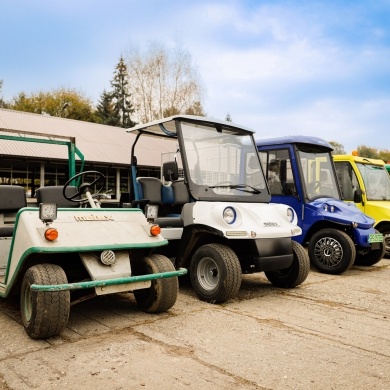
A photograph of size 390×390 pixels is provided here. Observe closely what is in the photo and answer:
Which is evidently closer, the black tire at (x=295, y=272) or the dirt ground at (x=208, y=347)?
the dirt ground at (x=208, y=347)

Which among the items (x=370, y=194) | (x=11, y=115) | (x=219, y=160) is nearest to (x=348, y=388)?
(x=219, y=160)

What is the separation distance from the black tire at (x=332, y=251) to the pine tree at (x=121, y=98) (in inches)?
1625

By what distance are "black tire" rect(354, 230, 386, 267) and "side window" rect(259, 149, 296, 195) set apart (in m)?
1.88

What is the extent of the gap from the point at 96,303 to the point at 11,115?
20.0m

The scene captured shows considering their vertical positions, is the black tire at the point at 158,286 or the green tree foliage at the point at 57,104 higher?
the green tree foliage at the point at 57,104

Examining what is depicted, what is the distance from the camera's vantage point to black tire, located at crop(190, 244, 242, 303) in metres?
4.84

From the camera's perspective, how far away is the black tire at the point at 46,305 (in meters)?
3.54

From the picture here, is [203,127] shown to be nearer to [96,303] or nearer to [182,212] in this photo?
[182,212]

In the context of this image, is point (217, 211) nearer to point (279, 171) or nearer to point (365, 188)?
point (279, 171)

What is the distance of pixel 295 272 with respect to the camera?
5758 mm

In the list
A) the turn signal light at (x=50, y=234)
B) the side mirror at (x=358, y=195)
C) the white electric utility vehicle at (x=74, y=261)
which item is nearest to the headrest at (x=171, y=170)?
the white electric utility vehicle at (x=74, y=261)

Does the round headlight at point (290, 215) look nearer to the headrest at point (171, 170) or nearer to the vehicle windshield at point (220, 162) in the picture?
the vehicle windshield at point (220, 162)

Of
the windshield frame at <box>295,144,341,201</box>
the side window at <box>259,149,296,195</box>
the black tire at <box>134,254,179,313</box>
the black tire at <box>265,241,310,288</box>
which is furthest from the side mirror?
the black tire at <box>134,254,179,313</box>

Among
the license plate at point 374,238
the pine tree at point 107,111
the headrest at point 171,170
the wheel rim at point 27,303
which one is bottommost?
the wheel rim at point 27,303
